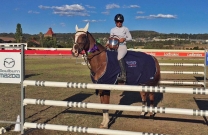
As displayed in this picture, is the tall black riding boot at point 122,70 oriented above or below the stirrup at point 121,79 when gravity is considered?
above

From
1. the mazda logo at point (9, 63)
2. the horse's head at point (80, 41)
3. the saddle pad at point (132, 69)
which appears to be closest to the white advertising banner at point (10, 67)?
the mazda logo at point (9, 63)

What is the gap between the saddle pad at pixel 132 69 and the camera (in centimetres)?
734

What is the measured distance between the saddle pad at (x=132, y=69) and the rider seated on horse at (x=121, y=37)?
0.14m

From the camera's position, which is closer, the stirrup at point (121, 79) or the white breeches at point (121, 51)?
the stirrup at point (121, 79)

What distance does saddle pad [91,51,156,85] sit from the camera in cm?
734

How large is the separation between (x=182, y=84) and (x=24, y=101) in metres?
11.2

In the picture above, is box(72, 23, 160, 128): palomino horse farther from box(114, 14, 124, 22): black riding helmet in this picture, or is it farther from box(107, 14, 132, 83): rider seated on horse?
box(114, 14, 124, 22): black riding helmet

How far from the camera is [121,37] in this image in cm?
794

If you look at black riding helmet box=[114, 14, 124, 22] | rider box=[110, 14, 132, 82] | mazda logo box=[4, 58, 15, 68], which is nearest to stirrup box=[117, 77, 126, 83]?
rider box=[110, 14, 132, 82]

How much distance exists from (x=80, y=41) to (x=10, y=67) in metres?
1.84

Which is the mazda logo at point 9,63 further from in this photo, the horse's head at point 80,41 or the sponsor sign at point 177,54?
the sponsor sign at point 177,54

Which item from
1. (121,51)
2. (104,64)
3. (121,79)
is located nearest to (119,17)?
(121,51)

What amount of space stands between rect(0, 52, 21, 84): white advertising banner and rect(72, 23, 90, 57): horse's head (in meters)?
1.39

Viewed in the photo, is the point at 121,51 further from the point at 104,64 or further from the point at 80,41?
the point at 80,41
